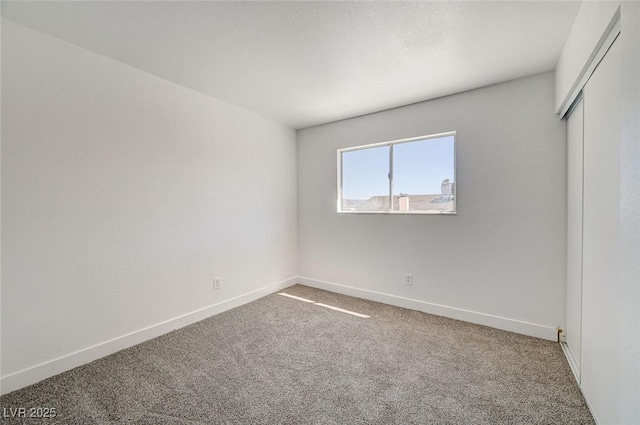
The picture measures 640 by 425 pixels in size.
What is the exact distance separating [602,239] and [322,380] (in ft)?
6.20

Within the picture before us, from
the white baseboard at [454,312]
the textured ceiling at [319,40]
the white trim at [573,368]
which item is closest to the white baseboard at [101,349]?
the white baseboard at [454,312]

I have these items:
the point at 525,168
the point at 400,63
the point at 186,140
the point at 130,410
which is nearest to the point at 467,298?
the point at 525,168

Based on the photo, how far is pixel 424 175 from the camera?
3.09 meters

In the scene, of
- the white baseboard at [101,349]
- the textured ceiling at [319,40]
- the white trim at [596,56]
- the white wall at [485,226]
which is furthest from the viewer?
the white wall at [485,226]

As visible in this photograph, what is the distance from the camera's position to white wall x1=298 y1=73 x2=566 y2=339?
2357 millimetres

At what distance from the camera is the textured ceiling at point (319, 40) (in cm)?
163

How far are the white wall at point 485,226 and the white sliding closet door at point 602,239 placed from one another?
0.65m

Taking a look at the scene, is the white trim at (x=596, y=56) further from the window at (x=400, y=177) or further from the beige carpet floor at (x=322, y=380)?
the beige carpet floor at (x=322, y=380)

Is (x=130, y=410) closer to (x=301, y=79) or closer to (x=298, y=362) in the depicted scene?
(x=298, y=362)

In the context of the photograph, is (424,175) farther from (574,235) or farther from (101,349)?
(101,349)

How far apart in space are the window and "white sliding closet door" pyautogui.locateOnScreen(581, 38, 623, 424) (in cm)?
124

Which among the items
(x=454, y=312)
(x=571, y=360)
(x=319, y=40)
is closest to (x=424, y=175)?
(x=454, y=312)

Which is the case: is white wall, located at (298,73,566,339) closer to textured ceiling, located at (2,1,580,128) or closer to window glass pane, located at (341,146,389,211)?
window glass pane, located at (341,146,389,211)

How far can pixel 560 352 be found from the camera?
7.06ft
